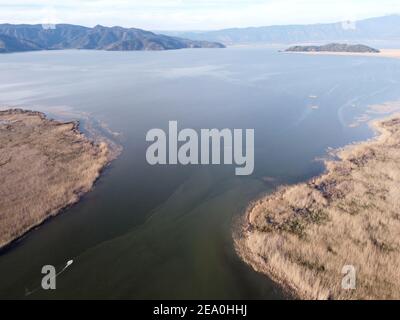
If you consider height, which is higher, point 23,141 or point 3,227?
point 23,141

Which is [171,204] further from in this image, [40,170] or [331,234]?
[40,170]

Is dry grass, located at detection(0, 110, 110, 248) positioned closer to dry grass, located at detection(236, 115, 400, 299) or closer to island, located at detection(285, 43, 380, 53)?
dry grass, located at detection(236, 115, 400, 299)

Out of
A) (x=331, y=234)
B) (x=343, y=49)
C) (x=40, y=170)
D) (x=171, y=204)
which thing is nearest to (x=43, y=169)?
(x=40, y=170)

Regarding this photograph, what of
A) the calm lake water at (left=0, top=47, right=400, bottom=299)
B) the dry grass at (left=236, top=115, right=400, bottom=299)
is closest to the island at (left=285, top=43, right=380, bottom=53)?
the calm lake water at (left=0, top=47, right=400, bottom=299)

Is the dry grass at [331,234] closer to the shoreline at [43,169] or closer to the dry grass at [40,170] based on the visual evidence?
the shoreline at [43,169]
